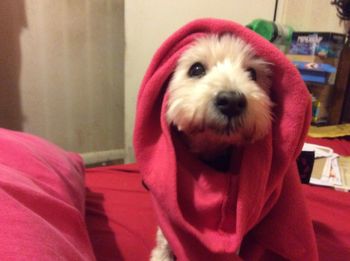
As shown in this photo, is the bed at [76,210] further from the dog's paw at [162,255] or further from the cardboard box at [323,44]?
the cardboard box at [323,44]

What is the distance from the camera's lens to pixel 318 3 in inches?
72.6

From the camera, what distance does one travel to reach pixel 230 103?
→ 0.61 meters

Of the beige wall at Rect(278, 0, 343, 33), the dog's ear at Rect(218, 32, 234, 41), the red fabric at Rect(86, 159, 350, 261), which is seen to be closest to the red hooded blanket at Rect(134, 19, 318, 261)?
the dog's ear at Rect(218, 32, 234, 41)

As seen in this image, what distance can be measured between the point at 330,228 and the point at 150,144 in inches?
22.1

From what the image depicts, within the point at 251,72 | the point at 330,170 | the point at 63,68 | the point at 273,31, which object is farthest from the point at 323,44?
the point at 63,68

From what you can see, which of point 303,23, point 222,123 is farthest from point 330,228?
point 303,23

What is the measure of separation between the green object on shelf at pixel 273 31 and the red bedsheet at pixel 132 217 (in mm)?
846

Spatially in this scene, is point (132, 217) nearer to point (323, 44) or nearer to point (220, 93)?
point (220, 93)

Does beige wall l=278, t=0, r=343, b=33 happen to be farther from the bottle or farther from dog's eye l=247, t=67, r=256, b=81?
dog's eye l=247, t=67, r=256, b=81

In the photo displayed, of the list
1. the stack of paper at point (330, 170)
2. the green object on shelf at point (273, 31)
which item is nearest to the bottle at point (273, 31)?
the green object on shelf at point (273, 31)

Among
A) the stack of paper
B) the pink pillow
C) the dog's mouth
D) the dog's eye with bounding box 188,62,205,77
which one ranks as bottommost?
the stack of paper

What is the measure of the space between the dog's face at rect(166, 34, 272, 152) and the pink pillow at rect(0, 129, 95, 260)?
27cm

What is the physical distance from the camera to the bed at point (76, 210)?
1.66ft

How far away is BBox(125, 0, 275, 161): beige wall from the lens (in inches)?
62.6
